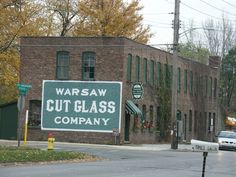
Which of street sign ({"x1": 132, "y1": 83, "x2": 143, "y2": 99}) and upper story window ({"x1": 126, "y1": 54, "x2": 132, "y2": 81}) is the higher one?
upper story window ({"x1": 126, "y1": 54, "x2": 132, "y2": 81})

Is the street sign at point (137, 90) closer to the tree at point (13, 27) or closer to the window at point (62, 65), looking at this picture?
the window at point (62, 65)

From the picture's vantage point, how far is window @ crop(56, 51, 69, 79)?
1738 inches

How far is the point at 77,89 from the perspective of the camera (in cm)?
4356

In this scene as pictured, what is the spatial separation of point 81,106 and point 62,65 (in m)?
3.34

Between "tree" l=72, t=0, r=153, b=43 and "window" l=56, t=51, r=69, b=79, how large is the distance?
995cm

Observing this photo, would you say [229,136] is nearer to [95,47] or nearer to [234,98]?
[95,47]

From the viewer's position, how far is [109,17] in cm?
5369

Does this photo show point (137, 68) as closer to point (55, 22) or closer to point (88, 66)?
point (88, 66)

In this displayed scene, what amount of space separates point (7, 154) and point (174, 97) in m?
18.5

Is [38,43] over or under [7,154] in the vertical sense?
over

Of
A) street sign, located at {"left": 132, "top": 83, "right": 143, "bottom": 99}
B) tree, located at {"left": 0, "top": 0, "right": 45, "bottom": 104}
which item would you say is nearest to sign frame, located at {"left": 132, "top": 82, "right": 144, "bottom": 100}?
street sign, located at {"left": 132, "top": 83, "right": 143, "bottom": 99}

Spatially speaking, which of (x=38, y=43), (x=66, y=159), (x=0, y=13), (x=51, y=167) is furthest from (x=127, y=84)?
(x=51, y=167)

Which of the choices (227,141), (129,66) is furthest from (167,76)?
(227,141)

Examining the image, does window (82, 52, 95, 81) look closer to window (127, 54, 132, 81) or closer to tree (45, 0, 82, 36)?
window (127, 54, 132, 81)
